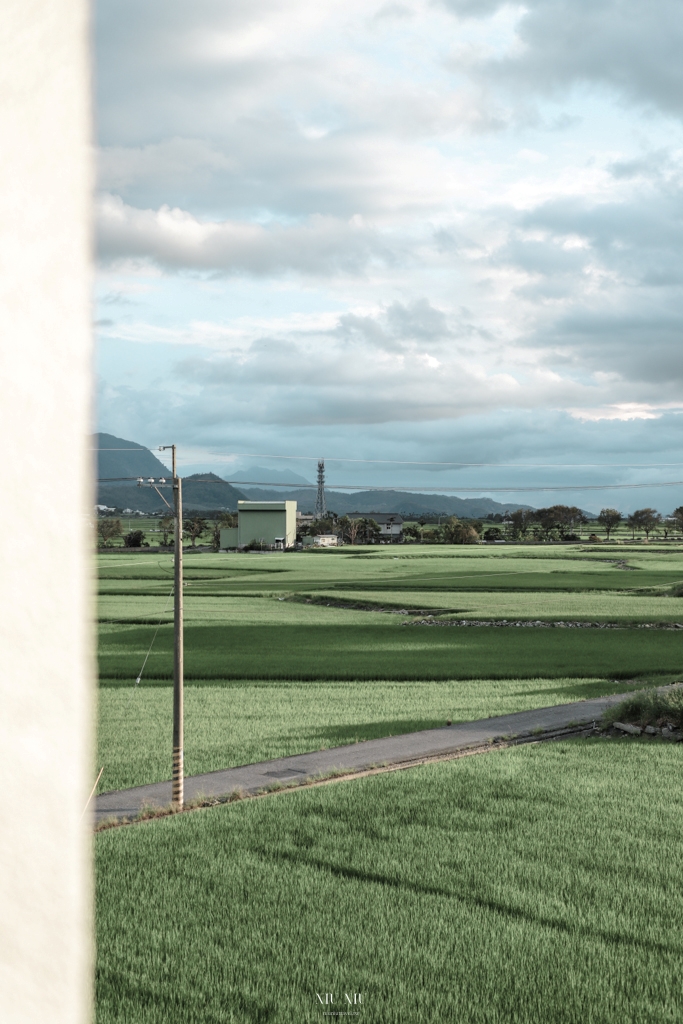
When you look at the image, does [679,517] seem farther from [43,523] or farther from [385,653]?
[43,523]

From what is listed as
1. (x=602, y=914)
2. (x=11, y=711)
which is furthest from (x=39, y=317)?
(x=602, y=914)

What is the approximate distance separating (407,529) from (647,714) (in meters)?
111

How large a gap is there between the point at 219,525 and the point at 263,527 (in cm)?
556

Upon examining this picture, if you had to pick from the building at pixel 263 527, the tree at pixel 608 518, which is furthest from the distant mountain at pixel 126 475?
the tree at pixel 608 518

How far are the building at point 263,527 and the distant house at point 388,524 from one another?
24220mm

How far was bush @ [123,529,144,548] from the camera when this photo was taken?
7969 centimetres

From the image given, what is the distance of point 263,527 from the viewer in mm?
105000

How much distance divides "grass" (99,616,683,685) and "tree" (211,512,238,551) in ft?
210

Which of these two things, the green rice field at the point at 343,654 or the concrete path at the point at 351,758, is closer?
the concrete path at the point at 351,758

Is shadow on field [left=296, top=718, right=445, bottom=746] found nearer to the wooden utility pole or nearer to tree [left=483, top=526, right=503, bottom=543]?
the wooden utility pole

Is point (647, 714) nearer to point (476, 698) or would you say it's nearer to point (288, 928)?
point (476, 698)

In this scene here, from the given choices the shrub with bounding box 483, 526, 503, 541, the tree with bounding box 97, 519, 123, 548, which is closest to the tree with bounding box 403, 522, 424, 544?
the shrub with bounding box 483, 526, 503, 541

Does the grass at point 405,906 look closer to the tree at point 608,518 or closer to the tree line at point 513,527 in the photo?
the tree line at point 513,527

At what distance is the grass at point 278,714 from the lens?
15297mm
